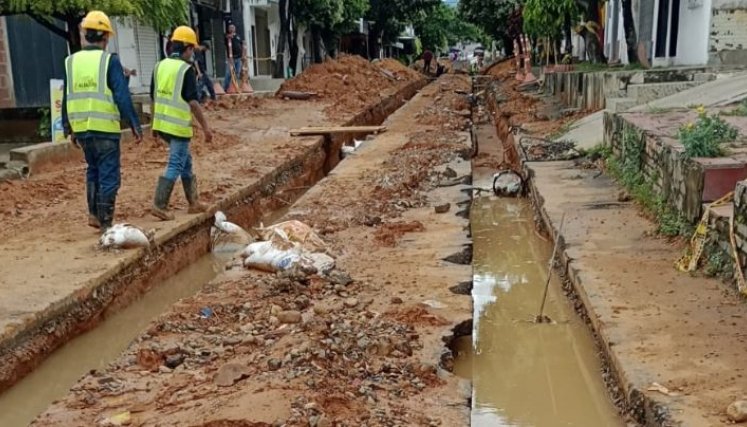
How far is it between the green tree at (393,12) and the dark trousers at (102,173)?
27878mm

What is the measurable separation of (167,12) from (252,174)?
9.54 ft

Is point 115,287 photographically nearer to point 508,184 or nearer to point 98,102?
point 98,102

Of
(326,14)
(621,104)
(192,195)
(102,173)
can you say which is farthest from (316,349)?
(326,14)

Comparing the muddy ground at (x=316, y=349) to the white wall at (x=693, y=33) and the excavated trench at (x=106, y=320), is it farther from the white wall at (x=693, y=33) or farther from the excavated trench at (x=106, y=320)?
the white wall at (x=693, y=33)

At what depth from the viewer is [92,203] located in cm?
617

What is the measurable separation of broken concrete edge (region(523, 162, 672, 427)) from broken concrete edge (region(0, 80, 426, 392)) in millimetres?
3349

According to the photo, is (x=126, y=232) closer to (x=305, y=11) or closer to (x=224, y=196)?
(x=224, y=196)

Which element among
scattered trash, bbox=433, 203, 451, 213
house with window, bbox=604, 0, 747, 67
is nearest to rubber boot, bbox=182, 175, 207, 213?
scattered trash, bbox=433, 203, 451, 213

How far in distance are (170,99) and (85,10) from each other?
373cm

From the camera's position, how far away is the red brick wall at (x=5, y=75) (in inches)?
501

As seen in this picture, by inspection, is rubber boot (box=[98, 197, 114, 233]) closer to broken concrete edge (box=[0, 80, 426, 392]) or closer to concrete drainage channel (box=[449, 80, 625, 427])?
broken concrete edge (box=[0, 80, 426, 392])

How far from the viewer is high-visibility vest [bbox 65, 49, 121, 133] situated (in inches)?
225

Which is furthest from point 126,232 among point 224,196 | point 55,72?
point 55,72

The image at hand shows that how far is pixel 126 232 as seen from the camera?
18.9 feet
